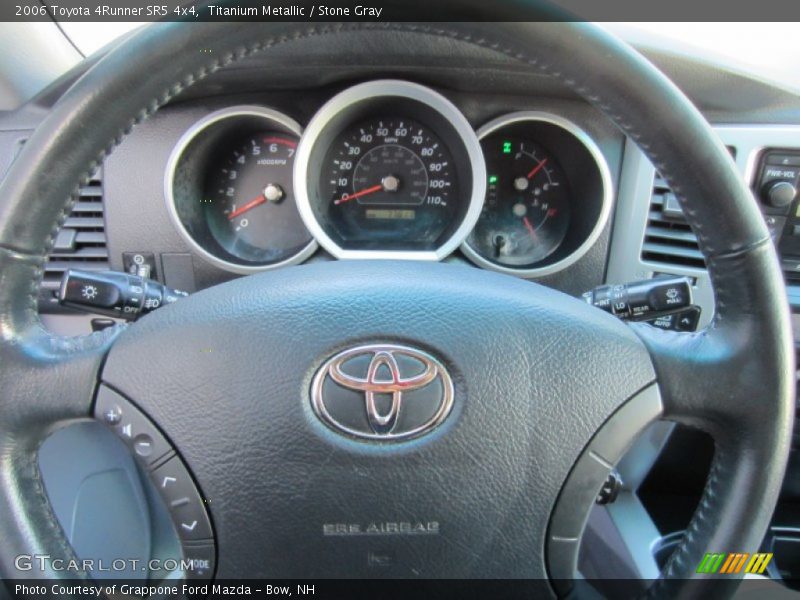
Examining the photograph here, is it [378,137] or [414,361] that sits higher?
[378,137]

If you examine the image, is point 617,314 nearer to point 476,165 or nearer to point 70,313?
point 476,165

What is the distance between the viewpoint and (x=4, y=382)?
0.82 meters

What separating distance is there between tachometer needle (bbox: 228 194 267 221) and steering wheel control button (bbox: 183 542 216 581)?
Result: 1.23 meters

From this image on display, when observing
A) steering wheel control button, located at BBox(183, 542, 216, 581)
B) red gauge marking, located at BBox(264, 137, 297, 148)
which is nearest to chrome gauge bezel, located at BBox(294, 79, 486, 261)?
red gauge marking, located at BBox(264, 137, 297, 148)

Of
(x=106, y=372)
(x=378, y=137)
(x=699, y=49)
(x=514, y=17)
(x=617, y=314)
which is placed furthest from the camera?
(x=378, y=137)

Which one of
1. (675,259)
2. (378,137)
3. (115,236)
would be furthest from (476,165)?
(115,236)

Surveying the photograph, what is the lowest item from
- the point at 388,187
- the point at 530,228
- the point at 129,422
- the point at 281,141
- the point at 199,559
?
the point at 199,559

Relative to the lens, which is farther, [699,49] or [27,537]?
[699,49]

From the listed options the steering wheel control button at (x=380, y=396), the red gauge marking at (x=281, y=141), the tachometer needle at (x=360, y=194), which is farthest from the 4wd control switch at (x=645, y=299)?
the red gauge marking at (x=281, y=141)

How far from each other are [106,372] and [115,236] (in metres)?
1.04

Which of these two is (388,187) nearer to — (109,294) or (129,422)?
(109,294)

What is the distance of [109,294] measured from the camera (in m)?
1.03

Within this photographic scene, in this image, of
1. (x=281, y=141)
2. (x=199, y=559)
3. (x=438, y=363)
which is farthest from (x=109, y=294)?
(x=281, y=141)

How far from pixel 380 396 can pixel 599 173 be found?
1202 mm
